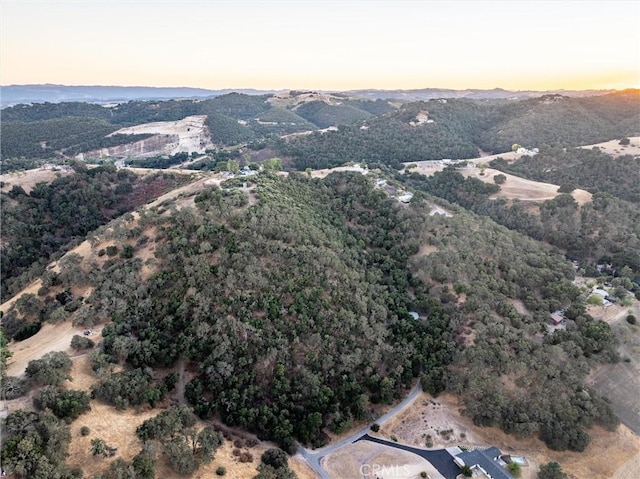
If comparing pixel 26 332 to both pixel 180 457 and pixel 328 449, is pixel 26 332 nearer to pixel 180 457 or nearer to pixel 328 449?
pixel 180 457

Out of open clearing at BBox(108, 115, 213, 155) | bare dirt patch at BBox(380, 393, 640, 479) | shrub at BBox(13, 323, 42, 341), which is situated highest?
open clearing at BBox(108, 115, 213, 155)

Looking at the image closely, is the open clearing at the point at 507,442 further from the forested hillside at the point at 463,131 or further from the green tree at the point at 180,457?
the forested hillside at the point at 463,131

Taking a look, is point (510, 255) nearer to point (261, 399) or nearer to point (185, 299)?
point (261, 399)

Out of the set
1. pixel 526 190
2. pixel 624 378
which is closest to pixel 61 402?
pixel 624 378

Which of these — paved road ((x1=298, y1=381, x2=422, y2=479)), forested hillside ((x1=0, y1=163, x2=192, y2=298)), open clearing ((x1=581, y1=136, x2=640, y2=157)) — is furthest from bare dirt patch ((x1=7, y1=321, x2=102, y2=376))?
open clearing ((x1=581, y1=136, x2=640, y2=157))

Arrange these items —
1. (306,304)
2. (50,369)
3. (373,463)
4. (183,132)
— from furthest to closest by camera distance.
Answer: (183,132)
(306,304)
(373,463)
(50,369)

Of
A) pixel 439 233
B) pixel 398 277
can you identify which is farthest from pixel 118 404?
pixel 439 233

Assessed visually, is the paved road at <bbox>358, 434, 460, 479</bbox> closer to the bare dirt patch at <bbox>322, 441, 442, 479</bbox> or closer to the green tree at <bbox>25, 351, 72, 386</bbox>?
the bare dirt patch at <bbox>322, 441, 442, 479</bbox>

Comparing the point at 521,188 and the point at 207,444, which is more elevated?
the point at 521,188
